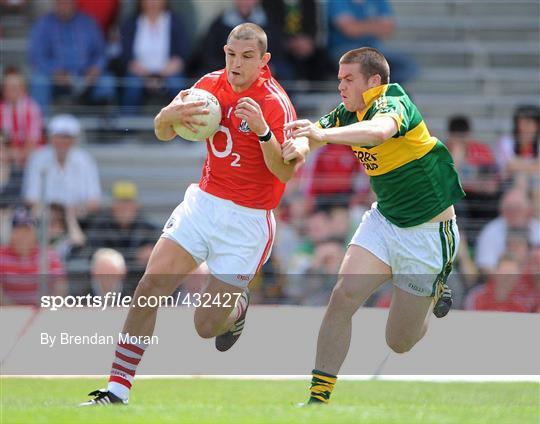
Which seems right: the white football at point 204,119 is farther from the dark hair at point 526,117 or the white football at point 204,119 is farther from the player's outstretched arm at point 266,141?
the dark hair at point 526,117

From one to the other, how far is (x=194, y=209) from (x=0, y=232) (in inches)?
234

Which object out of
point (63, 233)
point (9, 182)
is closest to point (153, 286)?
point (63, 233)

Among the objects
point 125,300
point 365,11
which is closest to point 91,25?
point 365,11

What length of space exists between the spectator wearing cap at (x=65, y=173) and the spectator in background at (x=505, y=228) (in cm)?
469

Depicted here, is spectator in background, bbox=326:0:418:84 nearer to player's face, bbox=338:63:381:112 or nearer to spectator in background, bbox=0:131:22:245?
spectator in background, bbox=0:131:22:245

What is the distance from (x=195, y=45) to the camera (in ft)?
61.3

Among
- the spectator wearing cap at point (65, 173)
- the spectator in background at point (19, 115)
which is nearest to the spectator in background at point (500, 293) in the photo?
the spectator wearing cap at point (65, 173)

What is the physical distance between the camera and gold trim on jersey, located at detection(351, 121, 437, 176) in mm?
9336

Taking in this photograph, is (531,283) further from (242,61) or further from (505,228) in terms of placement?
(242,61)

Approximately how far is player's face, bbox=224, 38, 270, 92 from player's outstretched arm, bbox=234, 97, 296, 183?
37cm

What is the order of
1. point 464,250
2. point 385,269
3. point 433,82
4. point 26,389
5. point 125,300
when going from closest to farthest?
point 385,269
point 26,389
point 125,300
point 464,250
point 433,82

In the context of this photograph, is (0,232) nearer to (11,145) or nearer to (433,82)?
(11,145)

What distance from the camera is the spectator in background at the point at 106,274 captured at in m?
13.7

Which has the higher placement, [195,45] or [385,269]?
[195,45]
